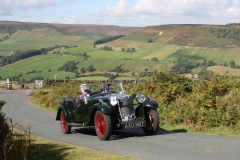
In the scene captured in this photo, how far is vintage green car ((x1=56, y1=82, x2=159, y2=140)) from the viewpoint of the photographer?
1311cm

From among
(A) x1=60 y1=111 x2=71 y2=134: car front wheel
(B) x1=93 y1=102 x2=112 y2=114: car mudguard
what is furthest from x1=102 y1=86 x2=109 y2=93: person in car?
(A) x1=60 y1=111 x2=71 y2=134: car front wheel

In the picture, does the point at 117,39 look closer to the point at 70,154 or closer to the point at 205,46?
the point at 205,46

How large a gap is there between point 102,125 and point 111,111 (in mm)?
577

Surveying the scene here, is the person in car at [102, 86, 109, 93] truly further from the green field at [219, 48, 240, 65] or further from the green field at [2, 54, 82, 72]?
the green field at [2, 54, 82, 72]

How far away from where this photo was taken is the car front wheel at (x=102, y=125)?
12.8 meters

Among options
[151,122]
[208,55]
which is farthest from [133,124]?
[208,55]

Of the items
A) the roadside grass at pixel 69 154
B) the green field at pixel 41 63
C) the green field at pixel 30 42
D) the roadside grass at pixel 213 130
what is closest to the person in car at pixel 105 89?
the roadside grass at pixel 213 130

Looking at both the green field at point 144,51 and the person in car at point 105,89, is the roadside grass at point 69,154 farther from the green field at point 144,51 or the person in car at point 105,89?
the green field at point 144,51

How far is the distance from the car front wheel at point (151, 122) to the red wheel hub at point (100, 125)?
1.44 meters

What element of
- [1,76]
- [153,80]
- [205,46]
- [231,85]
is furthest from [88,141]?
[205,46]

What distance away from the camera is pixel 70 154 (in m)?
10.3

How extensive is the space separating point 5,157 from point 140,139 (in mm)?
5696

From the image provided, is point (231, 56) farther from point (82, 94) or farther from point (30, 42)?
point (30, 42)

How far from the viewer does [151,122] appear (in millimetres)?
13734
